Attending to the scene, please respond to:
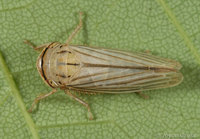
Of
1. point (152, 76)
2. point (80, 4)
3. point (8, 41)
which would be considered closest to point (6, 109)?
point (8, 41)

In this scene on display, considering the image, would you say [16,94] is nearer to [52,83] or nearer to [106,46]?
[52,83]

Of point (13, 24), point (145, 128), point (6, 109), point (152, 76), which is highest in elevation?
point (13, 24)

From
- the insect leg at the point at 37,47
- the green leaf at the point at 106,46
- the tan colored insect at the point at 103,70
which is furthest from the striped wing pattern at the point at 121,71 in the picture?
the insect leg at the point at 37,47

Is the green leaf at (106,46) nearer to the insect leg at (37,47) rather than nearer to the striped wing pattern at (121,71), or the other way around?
the insect leg at (37,47)

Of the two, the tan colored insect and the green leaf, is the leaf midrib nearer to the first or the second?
the green leaf

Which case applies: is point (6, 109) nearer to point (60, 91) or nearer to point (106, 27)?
point (60, 91)

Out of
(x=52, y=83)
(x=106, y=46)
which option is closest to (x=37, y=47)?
(x=52, y=83)
